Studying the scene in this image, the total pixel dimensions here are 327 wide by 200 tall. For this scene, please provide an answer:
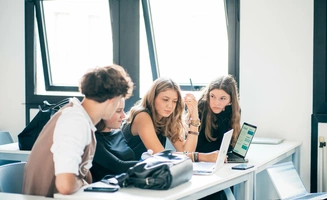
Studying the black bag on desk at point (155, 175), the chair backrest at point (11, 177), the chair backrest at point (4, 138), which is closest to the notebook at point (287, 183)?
the black bag on desk at point (155, 175)

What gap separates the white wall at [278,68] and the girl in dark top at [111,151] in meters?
1.70

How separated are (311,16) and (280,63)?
17.6 inches

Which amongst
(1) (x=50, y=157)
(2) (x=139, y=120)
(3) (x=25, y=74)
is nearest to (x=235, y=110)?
(2) (x=139, y=120)

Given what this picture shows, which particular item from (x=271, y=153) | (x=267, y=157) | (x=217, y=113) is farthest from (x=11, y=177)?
(x=271, y=153)

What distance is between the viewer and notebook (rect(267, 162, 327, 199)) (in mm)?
3512

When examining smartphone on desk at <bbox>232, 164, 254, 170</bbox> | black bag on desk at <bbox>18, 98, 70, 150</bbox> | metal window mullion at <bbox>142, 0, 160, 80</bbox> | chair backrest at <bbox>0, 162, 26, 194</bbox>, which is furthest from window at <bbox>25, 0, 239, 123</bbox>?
chair backrest at <bbox>0, 162, 26, 194</bbox>

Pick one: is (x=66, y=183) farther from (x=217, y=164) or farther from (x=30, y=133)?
(x=30, y=133)

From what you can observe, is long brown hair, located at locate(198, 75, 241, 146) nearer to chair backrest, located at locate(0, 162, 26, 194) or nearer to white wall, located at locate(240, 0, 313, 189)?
white wall, located at locate(240, 0, 313, 189)

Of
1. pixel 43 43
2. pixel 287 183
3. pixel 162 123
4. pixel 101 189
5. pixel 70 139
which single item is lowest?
pixel 287 183

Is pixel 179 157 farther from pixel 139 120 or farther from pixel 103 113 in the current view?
pixel 139 120

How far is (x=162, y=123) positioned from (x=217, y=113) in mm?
469

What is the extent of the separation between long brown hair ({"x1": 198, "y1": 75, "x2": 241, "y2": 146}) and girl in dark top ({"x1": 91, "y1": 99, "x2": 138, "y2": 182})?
78 cm

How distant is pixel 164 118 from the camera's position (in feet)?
12.5

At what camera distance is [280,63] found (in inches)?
184
